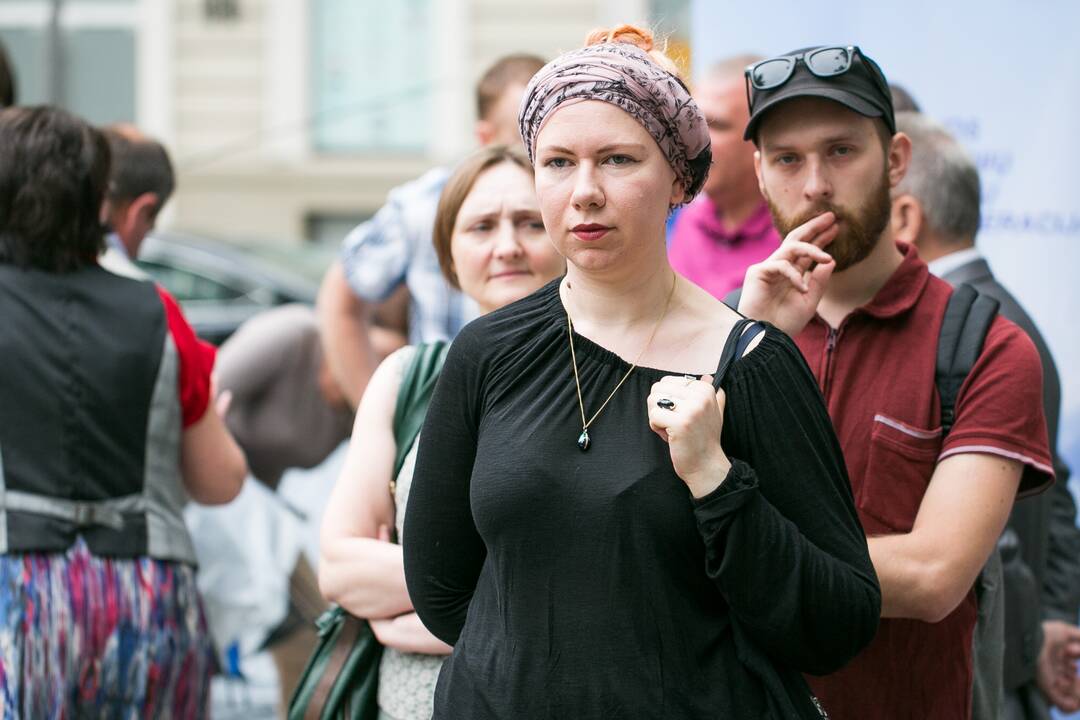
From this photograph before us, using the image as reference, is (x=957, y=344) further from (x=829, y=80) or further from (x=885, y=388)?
(x=829, y=80)

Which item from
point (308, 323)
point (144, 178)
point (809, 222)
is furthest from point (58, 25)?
point (809, 222)

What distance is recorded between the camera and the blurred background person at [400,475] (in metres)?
2.68

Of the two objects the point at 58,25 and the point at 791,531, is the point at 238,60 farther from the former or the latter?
the point at 791,531

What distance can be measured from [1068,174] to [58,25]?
5422 millimetres

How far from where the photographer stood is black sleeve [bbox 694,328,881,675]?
1933 mm

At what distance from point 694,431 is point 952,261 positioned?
1582mm

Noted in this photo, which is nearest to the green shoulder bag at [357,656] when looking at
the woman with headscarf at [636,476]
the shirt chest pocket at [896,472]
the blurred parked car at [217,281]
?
the woman with headscarf at [636,476]

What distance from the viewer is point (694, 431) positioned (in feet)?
6.28

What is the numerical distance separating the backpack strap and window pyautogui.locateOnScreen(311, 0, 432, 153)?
14.2 meters

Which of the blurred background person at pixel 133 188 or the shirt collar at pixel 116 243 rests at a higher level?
the blurred background person at pixel 133 188

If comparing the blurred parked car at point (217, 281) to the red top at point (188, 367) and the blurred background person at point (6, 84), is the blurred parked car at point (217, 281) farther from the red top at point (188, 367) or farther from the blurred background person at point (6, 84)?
the red top at point (188, 367)

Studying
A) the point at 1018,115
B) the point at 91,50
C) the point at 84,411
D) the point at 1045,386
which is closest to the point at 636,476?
the point at 1045,386

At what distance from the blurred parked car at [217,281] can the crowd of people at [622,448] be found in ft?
18.4

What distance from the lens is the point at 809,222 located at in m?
2.49
